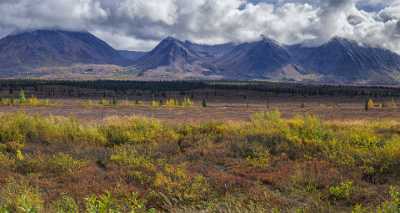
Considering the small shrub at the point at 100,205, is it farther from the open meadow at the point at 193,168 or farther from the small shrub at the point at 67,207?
the small shrub at the point at 67,207

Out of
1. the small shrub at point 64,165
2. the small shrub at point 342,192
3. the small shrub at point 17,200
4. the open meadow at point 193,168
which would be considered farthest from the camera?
the small shrub at point 64,165

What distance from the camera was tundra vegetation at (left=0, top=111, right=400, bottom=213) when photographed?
9.02 metres

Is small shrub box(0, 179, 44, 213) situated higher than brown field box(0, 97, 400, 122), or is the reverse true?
small shrub box(0, 179, 44, 213)

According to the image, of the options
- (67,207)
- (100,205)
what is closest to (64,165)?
(67,207)

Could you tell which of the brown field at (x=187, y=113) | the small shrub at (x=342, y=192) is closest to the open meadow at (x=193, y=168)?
the small shrub at (x=342, y=192)

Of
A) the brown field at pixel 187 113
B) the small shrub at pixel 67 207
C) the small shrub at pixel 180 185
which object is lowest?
the brown field at pixel 187 113

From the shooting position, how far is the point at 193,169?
40.3 feet

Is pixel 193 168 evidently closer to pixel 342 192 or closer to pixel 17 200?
pixel 342 192

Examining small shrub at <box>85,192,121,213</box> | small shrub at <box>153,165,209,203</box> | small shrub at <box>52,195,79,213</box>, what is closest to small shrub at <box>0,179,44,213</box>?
small shrub at <box>52,195,79,213</box>

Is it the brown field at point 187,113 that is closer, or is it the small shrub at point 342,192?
the small shrub at point 342,192

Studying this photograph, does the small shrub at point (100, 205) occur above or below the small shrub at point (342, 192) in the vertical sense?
above

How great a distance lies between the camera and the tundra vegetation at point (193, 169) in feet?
29.6

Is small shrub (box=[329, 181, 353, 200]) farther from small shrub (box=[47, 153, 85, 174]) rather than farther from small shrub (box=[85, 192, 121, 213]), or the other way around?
small shrub (box=[47, 153, 85, 174])

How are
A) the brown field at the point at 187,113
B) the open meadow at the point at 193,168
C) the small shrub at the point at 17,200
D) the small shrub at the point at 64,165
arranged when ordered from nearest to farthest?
the small shrub at the point at 17,200 < the open meadow at the point at 193,168 < the small shrub at the point at 64,165 < the brown field at the point at 187,113
